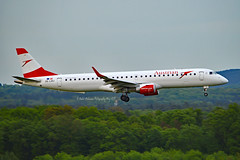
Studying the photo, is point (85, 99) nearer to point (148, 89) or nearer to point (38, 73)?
point (38, 73)

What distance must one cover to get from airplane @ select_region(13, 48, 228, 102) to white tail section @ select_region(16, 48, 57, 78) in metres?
0.67

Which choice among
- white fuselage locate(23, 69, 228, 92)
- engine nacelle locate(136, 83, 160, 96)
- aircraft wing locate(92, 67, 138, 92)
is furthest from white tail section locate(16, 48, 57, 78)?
engine nacelle locate(136, 83, 160, 96)

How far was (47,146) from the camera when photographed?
84.2m

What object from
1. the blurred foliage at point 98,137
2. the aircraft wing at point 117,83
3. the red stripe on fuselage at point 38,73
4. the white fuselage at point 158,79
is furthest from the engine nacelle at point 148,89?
the blurred foliage at point 98,137

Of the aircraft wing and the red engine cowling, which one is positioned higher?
the aircraft wing

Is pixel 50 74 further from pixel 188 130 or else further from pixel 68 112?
pixel 188 130

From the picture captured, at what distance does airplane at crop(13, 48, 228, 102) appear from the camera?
160 ft

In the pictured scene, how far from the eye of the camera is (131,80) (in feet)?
164

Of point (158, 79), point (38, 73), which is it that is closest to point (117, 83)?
point (158, 79)

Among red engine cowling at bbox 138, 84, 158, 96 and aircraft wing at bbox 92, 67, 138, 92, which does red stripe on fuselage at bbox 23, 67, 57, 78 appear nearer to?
aircraft wing at bbox 92, 67, 138, 92

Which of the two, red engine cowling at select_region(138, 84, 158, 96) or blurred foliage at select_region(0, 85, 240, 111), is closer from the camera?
red engine cowling at select_region(138, 84, 158, 96)

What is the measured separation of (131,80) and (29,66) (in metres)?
14.6

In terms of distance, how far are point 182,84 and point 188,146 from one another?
130 feet

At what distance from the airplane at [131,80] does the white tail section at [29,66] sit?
671 mm
